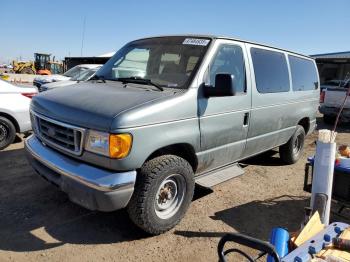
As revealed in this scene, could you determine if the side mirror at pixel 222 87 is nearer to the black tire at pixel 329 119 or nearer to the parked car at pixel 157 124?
the parked car at pixel 157 124

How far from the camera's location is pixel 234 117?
14.5ft

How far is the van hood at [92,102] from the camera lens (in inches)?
127

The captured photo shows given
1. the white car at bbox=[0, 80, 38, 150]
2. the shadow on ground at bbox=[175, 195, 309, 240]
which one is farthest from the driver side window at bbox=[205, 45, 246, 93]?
the white car at bbox=[0, 80, 38, 150]

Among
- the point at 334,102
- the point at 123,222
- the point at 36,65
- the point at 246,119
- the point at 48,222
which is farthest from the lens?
the point at 36,65

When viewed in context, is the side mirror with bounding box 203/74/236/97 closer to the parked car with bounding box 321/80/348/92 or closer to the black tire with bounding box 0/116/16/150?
the black tire with bounding box 0/116/16/150

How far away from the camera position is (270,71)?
17.3ft

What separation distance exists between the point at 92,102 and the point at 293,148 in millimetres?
4331

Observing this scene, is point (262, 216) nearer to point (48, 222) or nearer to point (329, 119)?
point (48, 222)

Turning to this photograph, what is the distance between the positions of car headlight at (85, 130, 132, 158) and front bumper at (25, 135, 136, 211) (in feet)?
0.61

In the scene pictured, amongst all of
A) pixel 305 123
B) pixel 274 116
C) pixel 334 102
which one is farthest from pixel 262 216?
pixel 334 102

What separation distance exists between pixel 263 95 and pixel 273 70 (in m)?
0.61

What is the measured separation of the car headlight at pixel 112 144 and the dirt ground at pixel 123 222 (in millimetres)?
1007

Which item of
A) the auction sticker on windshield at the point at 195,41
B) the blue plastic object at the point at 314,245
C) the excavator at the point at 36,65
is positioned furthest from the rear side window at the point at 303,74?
the excavator at the point at 36,65

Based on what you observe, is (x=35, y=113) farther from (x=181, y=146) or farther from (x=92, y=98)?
(x=181, y=146)
